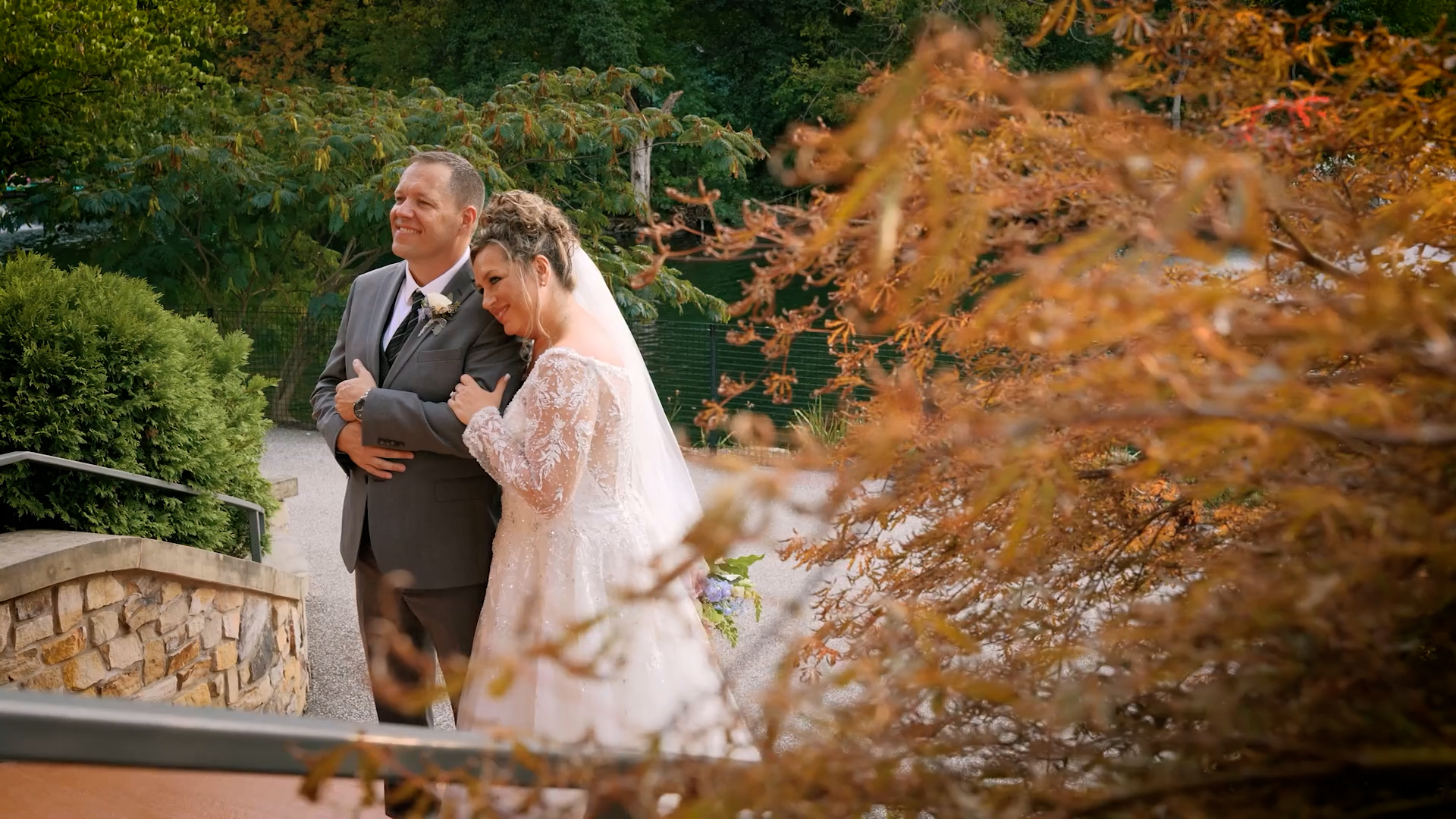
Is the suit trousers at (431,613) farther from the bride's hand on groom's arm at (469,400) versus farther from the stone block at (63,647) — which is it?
the stone block at (63,647)

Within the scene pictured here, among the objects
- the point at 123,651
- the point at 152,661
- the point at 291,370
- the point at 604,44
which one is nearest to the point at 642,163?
the point at 604,44

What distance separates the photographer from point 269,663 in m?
5.02

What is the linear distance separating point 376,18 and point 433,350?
24.5 m

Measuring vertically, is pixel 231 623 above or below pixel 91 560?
below

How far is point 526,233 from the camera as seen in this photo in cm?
328

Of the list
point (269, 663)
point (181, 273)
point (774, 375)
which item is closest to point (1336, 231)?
point (774, 375)

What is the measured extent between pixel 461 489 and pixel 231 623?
5.85 ft

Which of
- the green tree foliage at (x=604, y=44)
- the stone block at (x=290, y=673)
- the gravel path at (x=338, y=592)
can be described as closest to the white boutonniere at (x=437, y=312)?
the gravel path at (x=338, y=592)

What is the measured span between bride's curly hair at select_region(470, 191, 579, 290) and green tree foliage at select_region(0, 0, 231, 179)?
855 cm

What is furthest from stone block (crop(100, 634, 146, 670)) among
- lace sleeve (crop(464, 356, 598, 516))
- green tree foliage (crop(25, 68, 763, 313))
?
green tree foliage (crop(25, 68, 763, 313))

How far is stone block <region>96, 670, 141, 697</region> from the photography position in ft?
13.4

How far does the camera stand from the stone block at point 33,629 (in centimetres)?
363

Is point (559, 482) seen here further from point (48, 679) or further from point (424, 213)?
point (48, 679)

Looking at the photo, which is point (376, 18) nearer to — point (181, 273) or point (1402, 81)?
point (181, 273)
